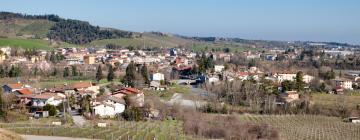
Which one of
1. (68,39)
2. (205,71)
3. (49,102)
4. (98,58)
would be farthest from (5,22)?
(49,102)

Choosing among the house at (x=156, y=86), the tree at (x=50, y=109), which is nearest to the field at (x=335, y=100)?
the house at (x=156, y=86)

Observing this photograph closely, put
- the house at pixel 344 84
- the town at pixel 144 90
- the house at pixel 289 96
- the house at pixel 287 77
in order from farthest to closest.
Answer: the house at pixel 287 77, the house at pixel 344 84, the house at pixel 289 96, the town at pixel 144 90

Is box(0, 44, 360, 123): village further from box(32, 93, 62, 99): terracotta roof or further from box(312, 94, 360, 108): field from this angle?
box(312, 94, 360, 108): field

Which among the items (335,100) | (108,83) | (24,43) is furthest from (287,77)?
(24,43)

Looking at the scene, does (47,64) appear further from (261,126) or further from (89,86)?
(261,126)

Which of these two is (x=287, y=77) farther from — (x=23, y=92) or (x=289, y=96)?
(x=23, y=92)

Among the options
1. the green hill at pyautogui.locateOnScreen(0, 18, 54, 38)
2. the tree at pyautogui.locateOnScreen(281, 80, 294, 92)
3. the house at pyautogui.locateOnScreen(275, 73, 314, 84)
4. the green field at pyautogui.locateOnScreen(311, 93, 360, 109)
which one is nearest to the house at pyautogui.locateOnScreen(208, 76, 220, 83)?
the house at pyautogui.locateOnScreen(275, 73, 314, 84)

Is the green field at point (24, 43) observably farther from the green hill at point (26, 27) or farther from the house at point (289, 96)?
the house at point (289, 96)
